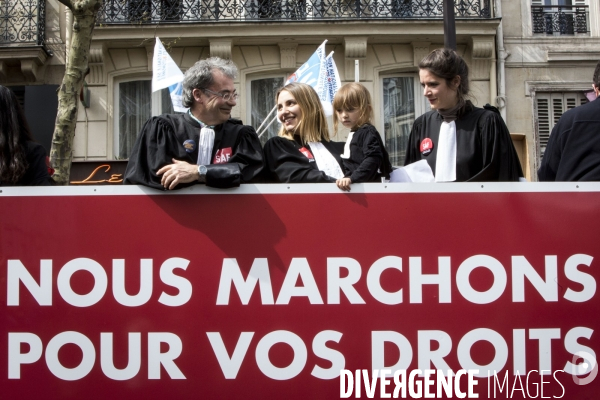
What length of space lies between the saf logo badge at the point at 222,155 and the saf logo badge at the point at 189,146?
12 cm

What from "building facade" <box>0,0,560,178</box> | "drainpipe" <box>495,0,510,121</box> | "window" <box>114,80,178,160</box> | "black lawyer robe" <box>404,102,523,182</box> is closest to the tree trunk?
"building facade" <box>0,0,560,178</box>

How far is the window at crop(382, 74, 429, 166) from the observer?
15570 mm

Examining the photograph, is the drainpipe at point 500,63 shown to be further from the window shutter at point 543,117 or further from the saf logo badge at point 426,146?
the saf logo badge at point 426,146

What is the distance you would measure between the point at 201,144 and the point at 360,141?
0.97 metres

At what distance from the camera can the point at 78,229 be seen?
3.04 m

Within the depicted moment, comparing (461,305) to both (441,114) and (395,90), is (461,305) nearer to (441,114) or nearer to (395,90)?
(441,114)

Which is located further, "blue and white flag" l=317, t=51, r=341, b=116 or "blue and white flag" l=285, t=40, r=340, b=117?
"blue and white flag" l=285, t=40, r=340, b=117

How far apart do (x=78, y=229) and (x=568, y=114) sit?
238 cm

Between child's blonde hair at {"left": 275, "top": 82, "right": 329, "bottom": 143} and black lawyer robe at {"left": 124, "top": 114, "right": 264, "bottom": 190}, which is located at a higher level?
child's blonde hair at {"left": 275, "top": 82, "right": 329, "bottom": 143}

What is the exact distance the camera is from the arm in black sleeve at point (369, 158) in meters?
3.86

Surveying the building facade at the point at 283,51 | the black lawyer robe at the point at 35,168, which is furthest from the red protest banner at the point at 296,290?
the building facade at the point at 283,51

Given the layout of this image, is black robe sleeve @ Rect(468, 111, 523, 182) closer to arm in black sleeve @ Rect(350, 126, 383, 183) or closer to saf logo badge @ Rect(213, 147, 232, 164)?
arm in black sleeve @ Rect(350, 126, 383, 183)

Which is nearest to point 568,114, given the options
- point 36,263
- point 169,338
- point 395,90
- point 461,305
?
point 461,305

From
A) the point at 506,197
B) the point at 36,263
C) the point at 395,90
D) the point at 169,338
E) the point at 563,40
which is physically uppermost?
the point at 563,40
